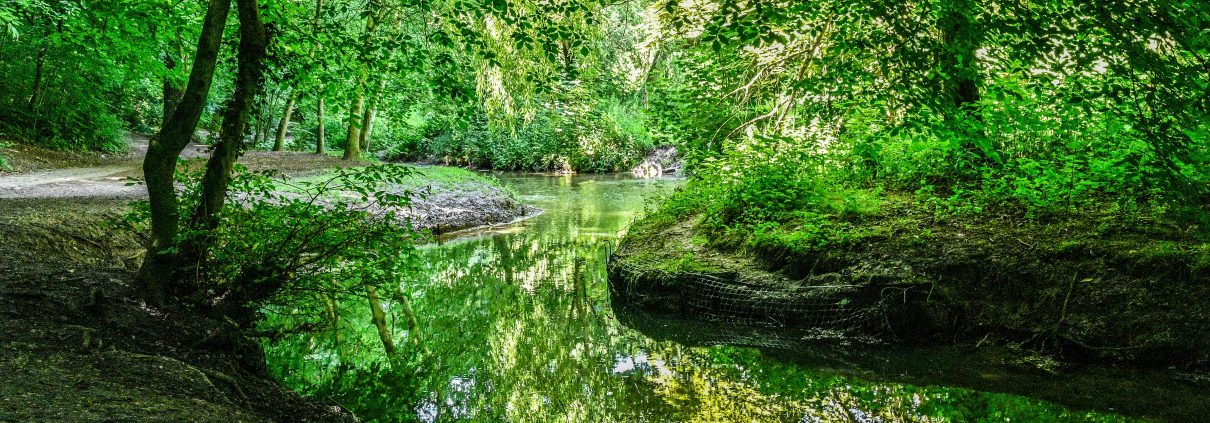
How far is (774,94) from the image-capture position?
418 inches

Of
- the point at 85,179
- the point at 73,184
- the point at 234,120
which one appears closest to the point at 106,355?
the point at 234,120

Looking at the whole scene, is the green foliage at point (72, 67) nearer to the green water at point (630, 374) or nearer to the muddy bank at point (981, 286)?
the green water at point (630, 374)

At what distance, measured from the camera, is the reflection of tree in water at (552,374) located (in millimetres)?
4871

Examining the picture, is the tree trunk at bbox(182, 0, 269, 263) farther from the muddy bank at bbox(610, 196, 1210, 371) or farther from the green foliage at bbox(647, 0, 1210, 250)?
the muddy bank at bbox(610, 196, 1210, 371)

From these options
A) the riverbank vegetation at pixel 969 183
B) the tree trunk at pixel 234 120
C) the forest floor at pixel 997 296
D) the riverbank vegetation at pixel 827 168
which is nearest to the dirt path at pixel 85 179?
the tree trunk at pixel 234 120

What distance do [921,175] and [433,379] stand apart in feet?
22.6

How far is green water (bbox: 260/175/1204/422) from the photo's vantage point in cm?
484

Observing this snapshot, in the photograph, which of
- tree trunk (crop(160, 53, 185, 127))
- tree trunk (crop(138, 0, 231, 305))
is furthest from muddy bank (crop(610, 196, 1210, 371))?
tree trunk (crop(160, 53, 185, 127))

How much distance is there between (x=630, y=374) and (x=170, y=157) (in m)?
3.70

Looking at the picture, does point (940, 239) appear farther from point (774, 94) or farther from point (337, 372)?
point (337, 372)

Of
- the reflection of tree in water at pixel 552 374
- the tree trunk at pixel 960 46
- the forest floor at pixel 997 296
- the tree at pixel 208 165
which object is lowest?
the reflection of tree in water at pixel 552 374

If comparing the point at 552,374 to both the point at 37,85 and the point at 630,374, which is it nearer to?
the point at 630,374

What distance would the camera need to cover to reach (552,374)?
18.8ft

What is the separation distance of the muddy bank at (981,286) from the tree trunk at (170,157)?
15.6 feet
